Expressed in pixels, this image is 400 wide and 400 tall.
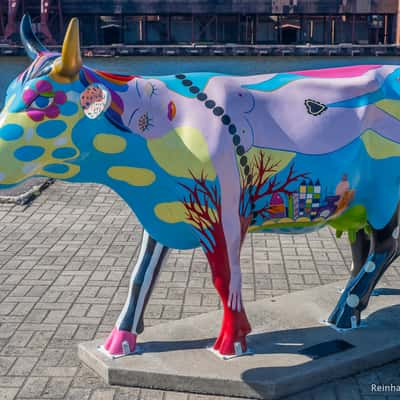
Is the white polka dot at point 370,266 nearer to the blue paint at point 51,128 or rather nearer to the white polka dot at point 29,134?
the blue paint at point 51,128

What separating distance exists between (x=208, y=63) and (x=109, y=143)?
37163mm

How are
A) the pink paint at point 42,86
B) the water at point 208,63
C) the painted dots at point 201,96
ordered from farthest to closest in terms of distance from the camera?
the water at point 208,63 → the painted dots at point 201,96 → the pink paint at point 42,86

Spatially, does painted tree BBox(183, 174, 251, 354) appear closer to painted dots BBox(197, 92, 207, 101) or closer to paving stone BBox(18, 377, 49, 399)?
painted dots BBox(197, 92, 207, 101)

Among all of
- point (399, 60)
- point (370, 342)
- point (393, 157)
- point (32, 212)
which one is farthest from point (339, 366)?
point (399, 60)

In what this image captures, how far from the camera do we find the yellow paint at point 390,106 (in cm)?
472

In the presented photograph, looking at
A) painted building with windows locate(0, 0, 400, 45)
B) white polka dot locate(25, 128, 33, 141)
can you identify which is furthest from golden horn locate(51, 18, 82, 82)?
painted building with windows locate(0, 0, 400, 45)

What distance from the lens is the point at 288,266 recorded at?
717 cm

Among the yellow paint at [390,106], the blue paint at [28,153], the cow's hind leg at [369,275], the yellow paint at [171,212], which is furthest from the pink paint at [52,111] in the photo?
the cow's hind leg at [369,275]

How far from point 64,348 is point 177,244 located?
1419 mm

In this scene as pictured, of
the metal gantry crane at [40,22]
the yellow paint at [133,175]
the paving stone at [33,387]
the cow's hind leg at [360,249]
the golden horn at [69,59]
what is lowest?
the paving stone at [33,387]

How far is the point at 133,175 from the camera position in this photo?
4.33m

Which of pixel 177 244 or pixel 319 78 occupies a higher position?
pixel 319 78

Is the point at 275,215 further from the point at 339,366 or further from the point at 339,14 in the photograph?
the point at 339,14

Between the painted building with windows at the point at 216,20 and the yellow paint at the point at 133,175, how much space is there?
41.9m
